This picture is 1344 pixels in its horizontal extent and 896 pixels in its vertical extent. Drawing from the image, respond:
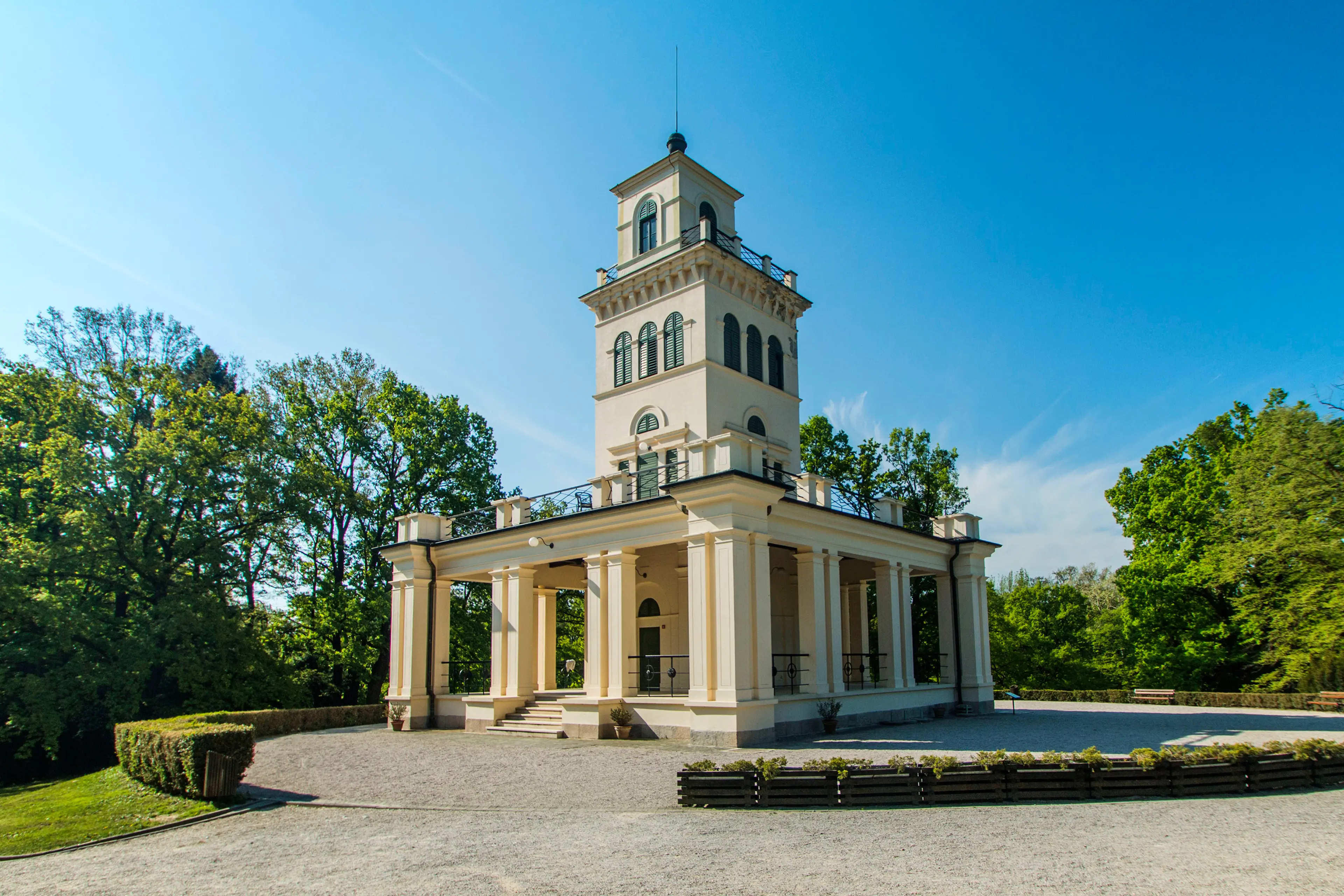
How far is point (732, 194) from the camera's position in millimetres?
28141

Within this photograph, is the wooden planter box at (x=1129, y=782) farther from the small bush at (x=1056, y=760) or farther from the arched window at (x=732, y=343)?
the arched window at (x=732, y=343)

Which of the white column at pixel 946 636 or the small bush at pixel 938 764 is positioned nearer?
the small bush at pixel 938 764

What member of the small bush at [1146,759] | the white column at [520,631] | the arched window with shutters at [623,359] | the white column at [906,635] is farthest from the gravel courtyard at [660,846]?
the arched window with shutters at [623,359]

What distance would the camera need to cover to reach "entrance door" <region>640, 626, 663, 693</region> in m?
23.5

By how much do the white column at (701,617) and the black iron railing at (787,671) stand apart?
1487 millimetres

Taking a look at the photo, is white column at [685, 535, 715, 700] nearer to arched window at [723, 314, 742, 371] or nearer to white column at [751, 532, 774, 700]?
white column at [751, 532, 774, 700]

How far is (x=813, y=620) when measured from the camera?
2027 centimetres

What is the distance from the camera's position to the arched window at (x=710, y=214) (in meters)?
26.9

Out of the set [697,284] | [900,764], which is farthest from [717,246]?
[900,764]

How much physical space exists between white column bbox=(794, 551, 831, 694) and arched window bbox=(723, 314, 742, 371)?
6.94 m

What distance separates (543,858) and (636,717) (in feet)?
36.6

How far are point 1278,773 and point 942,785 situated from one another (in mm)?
5135

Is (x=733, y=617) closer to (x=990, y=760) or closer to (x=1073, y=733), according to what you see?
(x=990, y=760)

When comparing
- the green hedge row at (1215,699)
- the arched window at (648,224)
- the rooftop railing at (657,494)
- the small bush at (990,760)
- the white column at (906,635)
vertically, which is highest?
the arched window at (648,224)
